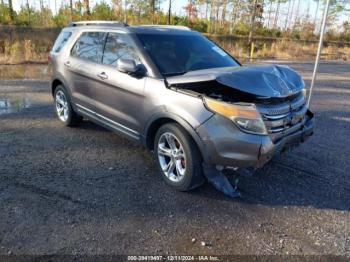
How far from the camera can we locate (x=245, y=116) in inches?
128

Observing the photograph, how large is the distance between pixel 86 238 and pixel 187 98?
68.4 inches

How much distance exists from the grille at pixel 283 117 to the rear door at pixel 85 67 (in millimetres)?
2598

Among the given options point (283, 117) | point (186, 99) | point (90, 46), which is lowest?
point (283, 117)

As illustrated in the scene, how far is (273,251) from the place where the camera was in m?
2.91

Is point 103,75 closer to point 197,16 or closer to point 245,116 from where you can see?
point 245,116

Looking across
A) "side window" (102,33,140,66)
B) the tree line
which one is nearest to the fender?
"side window" (102,33,140,66)

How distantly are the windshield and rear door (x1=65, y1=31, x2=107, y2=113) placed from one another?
928mm

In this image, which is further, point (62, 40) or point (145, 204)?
point (62, 40)

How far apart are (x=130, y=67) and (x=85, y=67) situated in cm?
136

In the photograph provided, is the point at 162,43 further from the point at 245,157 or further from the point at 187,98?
the point at 245,157

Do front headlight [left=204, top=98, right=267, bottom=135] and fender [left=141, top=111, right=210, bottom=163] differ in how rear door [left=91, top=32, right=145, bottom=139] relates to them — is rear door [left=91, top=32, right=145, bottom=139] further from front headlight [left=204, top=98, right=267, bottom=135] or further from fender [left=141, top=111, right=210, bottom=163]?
front headlight [left=204, top=98, right=267, bottom=135]

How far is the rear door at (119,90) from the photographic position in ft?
13.8

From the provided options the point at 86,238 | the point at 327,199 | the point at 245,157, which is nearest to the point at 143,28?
the point at 245,157

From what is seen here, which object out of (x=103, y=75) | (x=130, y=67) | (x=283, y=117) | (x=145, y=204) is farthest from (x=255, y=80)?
(x=103, y=75)
